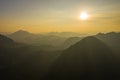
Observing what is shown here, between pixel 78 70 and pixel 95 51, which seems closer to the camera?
pixel 78 70

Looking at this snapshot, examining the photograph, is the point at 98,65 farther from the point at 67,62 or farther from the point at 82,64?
the point at 67,62

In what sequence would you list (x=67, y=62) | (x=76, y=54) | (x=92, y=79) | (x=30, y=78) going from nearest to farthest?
(x=92, y=79), (x=30, y=78), (x=67, y=62), (x=76, y=54)

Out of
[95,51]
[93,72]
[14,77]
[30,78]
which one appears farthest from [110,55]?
[14,77]

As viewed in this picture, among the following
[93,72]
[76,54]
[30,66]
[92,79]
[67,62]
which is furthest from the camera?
[30,66]

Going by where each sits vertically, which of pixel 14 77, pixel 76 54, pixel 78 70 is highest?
pixel 76 54

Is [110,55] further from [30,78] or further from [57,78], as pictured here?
[30,78]

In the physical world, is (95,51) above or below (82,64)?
above

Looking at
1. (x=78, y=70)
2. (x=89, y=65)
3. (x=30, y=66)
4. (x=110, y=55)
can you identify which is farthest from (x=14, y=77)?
(x=110, y=55)
